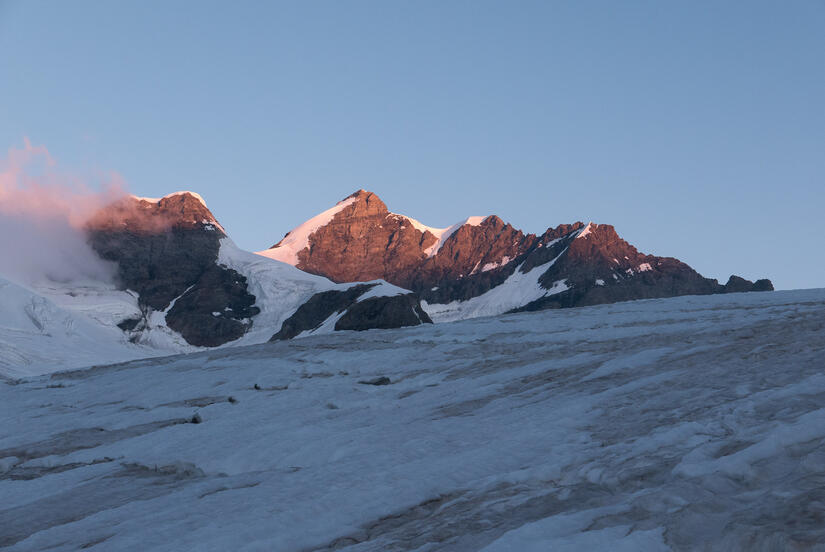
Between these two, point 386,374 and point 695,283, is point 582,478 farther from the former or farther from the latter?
point 695,283

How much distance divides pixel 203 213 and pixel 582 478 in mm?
173460

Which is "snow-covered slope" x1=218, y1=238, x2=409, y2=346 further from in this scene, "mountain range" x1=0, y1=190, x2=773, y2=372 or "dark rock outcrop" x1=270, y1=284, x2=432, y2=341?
"dark rock outcrop" x1=270, y1=284, x2=432, y2=341

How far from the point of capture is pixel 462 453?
10.9 m

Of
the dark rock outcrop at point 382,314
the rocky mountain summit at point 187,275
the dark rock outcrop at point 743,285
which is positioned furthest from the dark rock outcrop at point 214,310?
the dark rock outcrop at point 743,285

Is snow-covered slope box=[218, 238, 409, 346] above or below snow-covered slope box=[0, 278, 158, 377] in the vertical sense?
above

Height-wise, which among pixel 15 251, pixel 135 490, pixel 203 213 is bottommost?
pixel 135 490

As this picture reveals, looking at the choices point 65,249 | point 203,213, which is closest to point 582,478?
point 65,249

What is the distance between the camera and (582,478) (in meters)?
8.81

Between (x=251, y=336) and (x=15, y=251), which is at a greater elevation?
(x=15, y=251)

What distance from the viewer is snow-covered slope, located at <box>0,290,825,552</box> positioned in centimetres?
726

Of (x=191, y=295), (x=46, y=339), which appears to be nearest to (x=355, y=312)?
(x=191, y=295)

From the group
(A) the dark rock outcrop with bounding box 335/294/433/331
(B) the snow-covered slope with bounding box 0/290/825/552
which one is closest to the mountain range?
(A) the dark rock outcrop with bounding box 335/294/433/331

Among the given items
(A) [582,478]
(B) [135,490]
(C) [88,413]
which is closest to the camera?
(A) [582,478]

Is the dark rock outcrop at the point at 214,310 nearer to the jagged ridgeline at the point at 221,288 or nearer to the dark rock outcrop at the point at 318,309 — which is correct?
the jagged ridgeline at the point at 221,288
